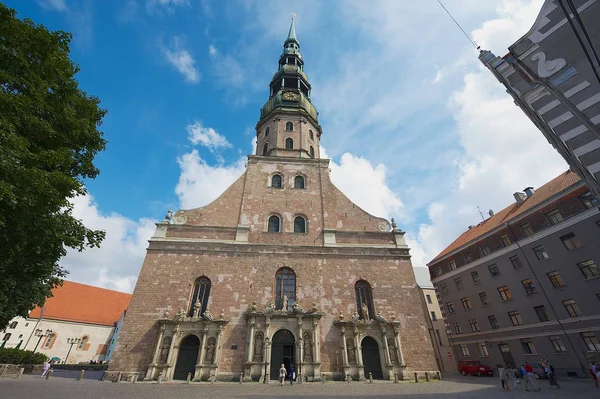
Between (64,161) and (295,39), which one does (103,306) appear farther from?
(295,39)

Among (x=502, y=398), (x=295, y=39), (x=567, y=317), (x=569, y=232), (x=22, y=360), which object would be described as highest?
(x=295, y=39)

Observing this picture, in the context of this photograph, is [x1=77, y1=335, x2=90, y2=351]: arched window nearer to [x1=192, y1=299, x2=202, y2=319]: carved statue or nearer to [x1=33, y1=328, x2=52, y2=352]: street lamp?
[x1=33, y1=328, x2=52, y2=352]: street lamp

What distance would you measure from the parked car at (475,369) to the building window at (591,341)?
19.8 feet

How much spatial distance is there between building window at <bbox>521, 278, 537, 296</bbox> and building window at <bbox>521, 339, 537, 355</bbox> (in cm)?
326

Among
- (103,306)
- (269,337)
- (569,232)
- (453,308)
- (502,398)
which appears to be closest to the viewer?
(502,398)

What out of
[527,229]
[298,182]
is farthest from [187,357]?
[527,229]

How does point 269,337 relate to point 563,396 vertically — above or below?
above

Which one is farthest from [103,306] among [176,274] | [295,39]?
[295,39]

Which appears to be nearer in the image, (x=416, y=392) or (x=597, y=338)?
(x=416, y=392)

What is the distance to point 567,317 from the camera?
1800 cm

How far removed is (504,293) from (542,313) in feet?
8.84

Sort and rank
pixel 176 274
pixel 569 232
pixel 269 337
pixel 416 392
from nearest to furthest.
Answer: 1. pixel 416 392
2. pixel 269 337
3. pixel 176 274
4. pixel 569 232

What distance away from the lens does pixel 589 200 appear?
1783cm

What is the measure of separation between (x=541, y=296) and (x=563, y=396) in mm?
10762
